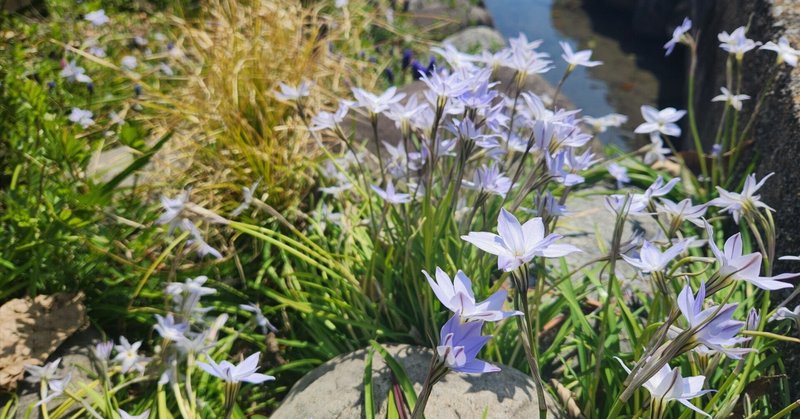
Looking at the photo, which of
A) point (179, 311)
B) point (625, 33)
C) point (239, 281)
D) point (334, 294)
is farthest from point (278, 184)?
point (625, 33)

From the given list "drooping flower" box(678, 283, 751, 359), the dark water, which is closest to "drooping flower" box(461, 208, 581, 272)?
"drooping flower" box(678, 283, 751, 359)

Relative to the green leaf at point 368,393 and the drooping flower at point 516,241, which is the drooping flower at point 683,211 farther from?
the green leaf at point 368,393

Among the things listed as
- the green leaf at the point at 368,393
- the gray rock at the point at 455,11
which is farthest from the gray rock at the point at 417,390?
the gray rock at the point at 455,11

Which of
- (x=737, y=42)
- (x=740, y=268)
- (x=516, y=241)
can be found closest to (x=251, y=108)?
(x=737, y=42)

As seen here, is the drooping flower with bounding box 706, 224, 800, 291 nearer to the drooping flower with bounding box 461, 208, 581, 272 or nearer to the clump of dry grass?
the drooping flower with bounding box 461, 208, 581, 272

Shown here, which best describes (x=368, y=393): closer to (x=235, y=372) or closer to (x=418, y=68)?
(x=235, y=372)

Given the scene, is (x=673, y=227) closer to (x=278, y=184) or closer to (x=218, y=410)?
(x=218, y=410)
